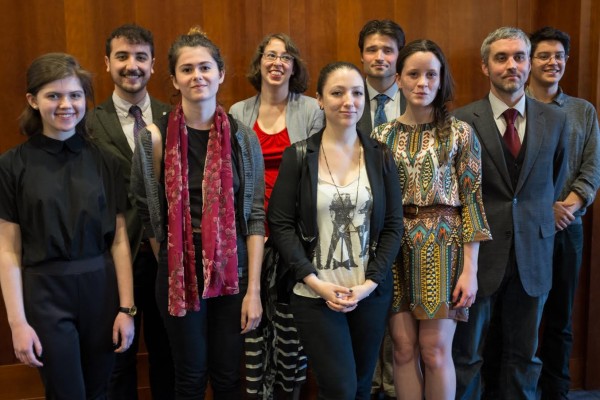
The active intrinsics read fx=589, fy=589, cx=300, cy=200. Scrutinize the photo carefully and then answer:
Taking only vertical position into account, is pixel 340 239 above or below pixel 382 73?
below

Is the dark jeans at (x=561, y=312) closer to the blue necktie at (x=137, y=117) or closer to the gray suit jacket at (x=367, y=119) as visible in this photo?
the gray suit jacket at (x=367, y=119)

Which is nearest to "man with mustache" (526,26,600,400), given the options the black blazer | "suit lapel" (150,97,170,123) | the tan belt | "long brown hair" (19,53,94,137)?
the tan belt

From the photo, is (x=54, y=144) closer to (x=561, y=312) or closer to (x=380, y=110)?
(x=380, y=110)

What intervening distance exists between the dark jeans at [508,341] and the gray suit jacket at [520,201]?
6cm

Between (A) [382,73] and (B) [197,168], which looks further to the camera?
(A) [382,73]

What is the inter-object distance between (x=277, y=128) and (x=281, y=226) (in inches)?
27.4

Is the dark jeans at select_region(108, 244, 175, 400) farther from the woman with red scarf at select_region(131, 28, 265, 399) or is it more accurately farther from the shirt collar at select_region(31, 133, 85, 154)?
the shirt collar at select_region(31, 133, 85, 154)

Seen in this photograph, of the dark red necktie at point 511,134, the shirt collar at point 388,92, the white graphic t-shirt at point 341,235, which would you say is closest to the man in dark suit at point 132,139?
the white graphic t-shirt at point 341,235

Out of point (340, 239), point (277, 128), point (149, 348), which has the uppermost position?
point (277, 128)

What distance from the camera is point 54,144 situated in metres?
1.95

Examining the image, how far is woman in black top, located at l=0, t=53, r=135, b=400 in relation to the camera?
1884 mm

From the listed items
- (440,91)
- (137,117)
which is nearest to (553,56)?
(440,91)

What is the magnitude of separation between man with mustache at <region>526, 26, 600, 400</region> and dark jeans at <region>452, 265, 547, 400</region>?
407 millimetres

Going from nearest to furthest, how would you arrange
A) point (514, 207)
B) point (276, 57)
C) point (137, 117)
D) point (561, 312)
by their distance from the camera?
point (514, 207)
point (137, 117)
point (276, 57)
point (561, 312)
